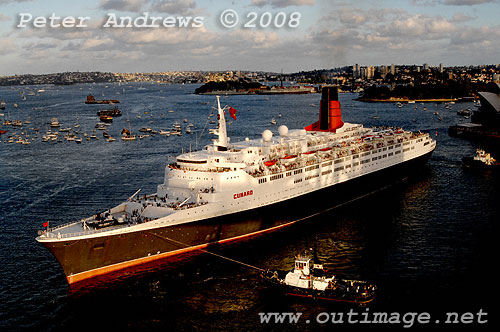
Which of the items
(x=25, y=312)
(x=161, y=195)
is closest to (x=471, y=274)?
(x=161, y=195)

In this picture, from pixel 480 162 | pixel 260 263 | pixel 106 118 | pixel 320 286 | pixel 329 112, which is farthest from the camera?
pixel 106 118

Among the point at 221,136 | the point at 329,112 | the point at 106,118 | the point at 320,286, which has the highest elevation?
the point at 329,112

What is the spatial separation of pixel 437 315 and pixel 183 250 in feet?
48.6

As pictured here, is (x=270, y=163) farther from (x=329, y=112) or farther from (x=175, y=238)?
(x=329, y=112)

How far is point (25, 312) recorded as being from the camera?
22.5 metres

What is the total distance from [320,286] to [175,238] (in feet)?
31.0

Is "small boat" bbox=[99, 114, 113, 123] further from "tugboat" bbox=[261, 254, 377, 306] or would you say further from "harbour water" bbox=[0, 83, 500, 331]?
"tugboat" bbox=[261, 254, 377, 306]

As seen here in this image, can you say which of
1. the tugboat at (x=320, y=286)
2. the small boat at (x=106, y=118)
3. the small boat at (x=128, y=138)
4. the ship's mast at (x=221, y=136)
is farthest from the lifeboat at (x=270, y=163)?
the small boat at (x=106, y=118)

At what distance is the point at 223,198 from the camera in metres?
29.4

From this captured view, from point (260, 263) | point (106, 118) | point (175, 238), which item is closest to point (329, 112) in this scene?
point (260, 263)

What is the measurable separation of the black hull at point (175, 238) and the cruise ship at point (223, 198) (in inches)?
2.1

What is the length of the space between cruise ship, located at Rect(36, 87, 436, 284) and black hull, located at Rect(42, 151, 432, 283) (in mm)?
54

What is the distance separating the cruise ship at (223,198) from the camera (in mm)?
25750

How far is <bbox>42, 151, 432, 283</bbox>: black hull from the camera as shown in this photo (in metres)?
25.0
